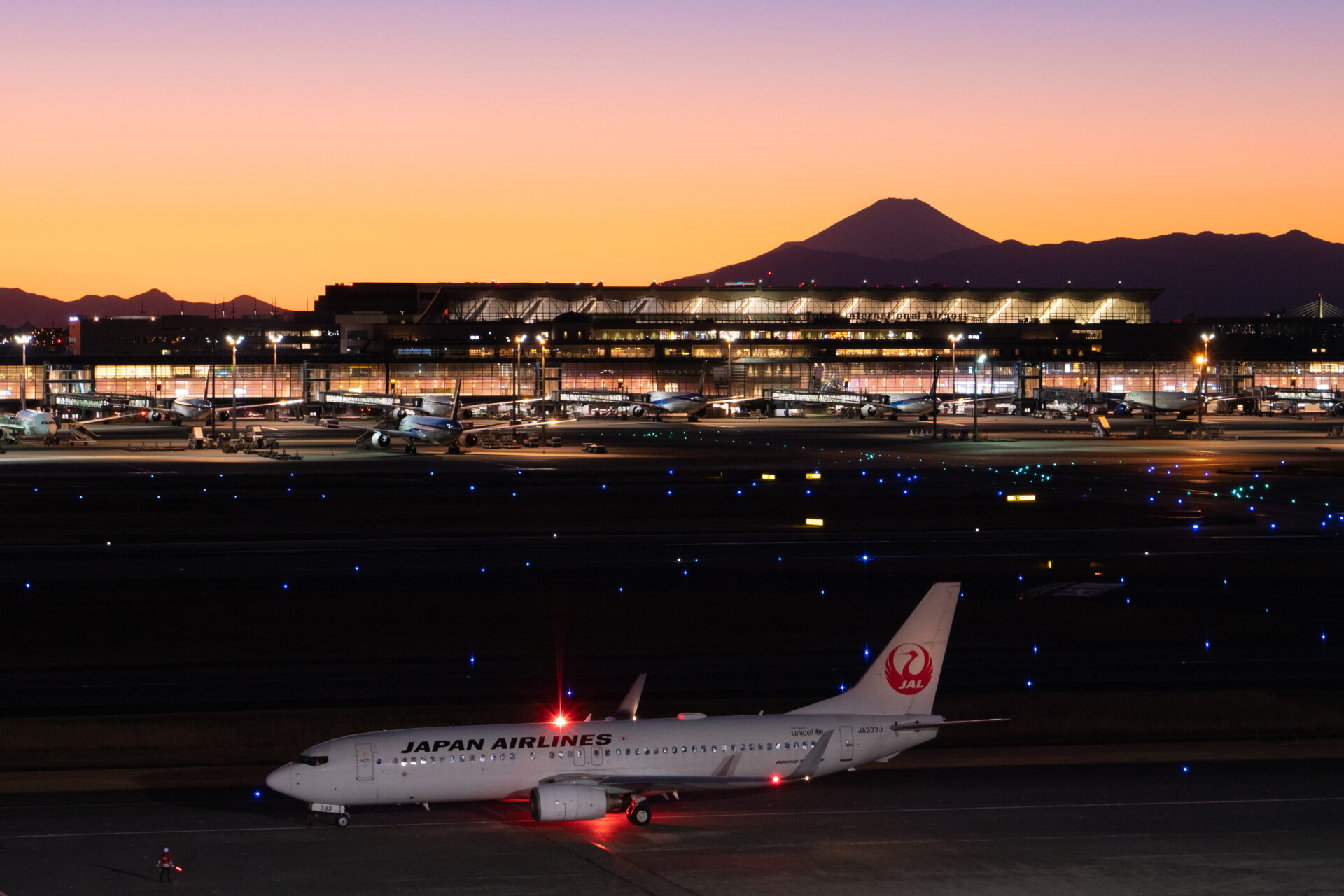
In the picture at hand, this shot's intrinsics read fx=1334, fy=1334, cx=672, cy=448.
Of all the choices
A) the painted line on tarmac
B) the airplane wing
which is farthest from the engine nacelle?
the painted line on tarmac

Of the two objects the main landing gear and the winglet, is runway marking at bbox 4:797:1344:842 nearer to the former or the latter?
the main landing gear

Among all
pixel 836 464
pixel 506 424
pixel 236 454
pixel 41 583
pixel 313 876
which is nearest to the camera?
pixel 313 876

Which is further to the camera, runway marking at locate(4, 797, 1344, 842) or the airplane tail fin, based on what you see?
the airplane tail fin

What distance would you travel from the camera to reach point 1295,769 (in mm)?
35812

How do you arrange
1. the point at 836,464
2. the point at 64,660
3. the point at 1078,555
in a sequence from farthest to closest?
the point at 836,464 < the point at 1078,555 < the point at 64,660

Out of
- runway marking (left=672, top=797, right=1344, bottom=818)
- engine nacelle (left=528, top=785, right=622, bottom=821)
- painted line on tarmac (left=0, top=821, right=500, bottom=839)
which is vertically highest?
engine nacelle (left=528, top=785, right=622, bottom=821)

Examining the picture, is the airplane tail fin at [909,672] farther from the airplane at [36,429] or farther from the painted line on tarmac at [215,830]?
the airplane at [36,429]

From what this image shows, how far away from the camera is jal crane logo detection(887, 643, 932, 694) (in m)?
33.8

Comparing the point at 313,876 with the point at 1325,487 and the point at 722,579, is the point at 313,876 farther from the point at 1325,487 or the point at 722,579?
the point at 1325,487

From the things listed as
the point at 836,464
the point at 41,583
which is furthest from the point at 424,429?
the point at 41,583

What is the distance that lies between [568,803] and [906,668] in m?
9.52

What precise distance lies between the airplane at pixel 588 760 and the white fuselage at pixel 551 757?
0.02m

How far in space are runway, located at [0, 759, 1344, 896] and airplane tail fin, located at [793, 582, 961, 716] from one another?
7.26 feet

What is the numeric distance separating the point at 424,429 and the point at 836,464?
45355 mm
